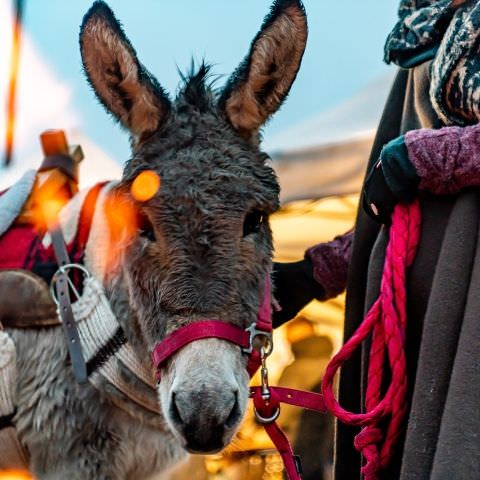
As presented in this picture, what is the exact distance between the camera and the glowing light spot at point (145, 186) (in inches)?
91.0

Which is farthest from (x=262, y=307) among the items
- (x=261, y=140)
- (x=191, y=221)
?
(x=261, y=140)

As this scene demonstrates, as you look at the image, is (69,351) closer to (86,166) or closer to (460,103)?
(460,103)

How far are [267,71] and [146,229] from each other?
64 cm

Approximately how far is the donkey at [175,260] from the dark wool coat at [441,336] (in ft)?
1.39

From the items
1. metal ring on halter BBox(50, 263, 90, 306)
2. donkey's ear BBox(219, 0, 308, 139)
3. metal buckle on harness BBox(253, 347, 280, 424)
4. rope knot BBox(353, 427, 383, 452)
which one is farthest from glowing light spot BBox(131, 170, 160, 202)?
rope knot BBox(353, 427, 383, 452)

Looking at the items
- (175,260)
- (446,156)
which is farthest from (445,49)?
(175,260)

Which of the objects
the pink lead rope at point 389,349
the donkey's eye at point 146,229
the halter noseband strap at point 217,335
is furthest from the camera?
the donkey's eye at point 146,229

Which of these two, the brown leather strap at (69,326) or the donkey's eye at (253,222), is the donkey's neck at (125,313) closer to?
the brown leather strap at (69,326)

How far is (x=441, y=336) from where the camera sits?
1.72 m

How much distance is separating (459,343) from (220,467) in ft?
14.0

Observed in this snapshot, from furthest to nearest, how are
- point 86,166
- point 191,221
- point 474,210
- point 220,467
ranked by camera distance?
point 220,467 < point 86,166 < point 191,221 < point 474,210

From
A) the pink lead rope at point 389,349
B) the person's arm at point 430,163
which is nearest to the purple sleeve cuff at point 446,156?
the person's arm at point 430,163

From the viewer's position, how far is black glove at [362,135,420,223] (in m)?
1.82

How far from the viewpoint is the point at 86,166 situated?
5.20m
